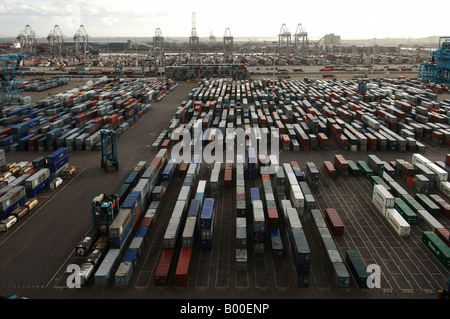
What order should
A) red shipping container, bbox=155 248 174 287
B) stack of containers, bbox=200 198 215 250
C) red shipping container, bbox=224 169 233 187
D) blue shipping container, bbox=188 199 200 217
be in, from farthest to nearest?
1. red shipping container, bbox=224 169 233 187
2. blue shipping container, bbox=188 199 200 217
3. stack of containers, bbox=200 198 215 250
4. red shipping container, bbox=155 248 174 287

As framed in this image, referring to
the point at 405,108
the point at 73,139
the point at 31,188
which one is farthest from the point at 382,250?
the point at 405,108

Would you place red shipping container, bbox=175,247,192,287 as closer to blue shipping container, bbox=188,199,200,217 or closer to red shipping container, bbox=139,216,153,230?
blue shipping container, bbox=188,199,200,217

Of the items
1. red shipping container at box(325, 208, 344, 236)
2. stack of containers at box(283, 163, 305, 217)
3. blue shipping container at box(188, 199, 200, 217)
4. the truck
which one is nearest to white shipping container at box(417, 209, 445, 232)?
red shipping container at box(325, 208, 344, 236)

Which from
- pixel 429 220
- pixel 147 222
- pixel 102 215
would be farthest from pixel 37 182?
pixel 429 220

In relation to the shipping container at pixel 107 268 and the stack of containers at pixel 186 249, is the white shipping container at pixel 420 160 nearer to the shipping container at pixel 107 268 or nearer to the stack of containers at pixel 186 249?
the stack of containers at pixel 186 249

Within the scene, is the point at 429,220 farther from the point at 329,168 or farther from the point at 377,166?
the point at 329,168

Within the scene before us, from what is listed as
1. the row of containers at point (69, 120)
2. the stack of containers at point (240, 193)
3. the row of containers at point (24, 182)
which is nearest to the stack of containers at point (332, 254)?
the stack of containers at point (240, 193)
